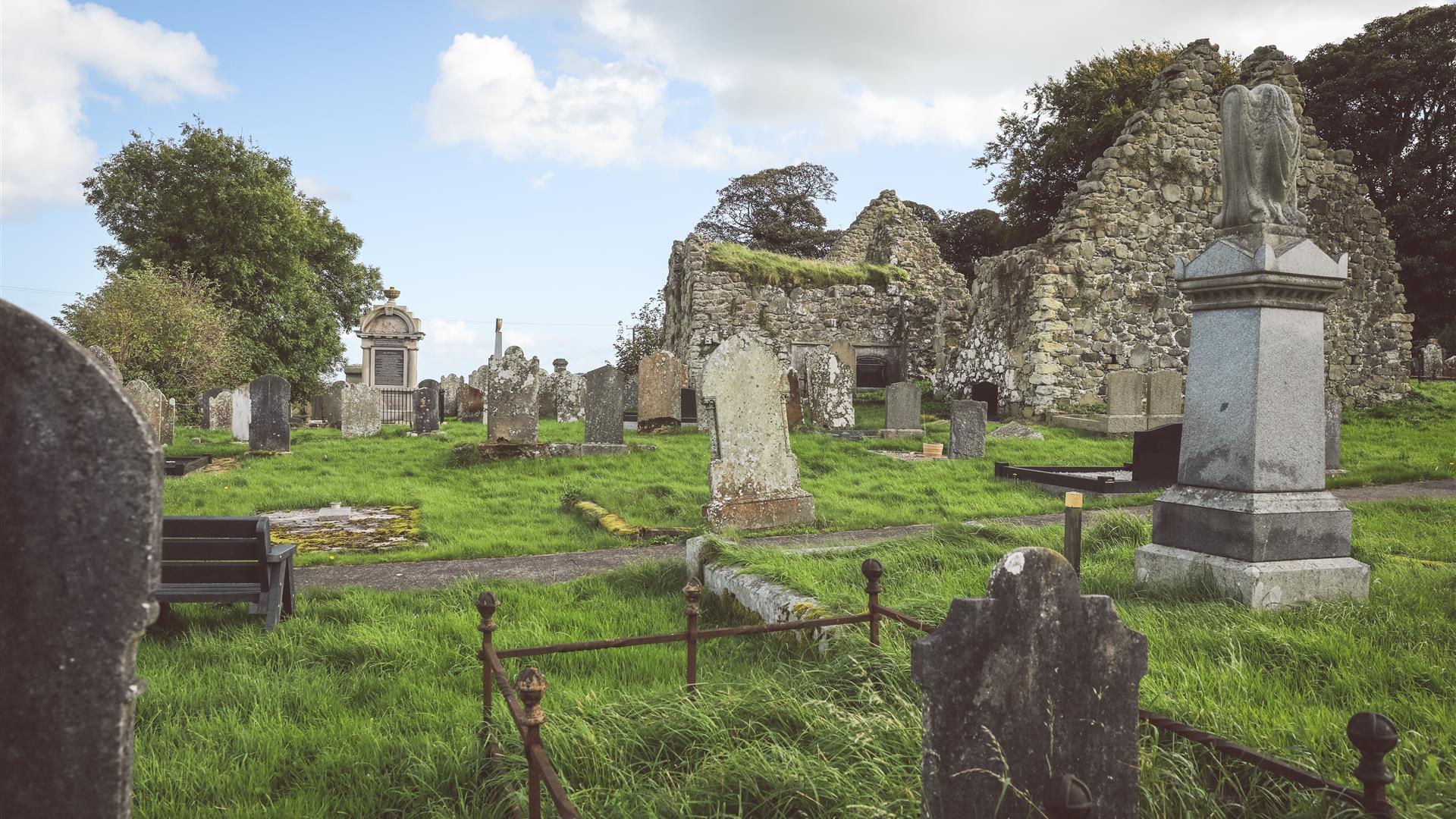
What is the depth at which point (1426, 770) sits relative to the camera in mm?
2525

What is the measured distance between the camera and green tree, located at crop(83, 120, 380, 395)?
30.9 metres

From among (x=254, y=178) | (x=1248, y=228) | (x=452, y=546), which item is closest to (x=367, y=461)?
(x=452, y=546)

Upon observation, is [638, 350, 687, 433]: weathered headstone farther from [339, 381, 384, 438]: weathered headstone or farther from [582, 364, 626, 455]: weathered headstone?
[339, 381, 384, 438]: weathered headstone

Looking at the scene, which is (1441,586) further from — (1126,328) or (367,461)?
(1126,328)

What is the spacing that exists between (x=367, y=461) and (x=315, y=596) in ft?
26.8

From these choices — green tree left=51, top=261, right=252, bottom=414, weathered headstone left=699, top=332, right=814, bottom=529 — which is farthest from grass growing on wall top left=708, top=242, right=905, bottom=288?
green tree left=51, top=261, right=252, bottom=414

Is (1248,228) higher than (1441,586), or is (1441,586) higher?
(1248,228)

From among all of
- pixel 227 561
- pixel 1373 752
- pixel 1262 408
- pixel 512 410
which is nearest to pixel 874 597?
pixel 1373 752

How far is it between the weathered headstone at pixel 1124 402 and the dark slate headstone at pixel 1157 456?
5733mm

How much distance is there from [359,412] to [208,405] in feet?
26.4

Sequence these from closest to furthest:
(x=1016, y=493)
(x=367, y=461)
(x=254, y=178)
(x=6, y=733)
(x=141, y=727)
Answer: (x=6, y=733) < (x=141, y=727) < (x=1016, y=493) < (x=367, y=461) < (x=254, y=178)

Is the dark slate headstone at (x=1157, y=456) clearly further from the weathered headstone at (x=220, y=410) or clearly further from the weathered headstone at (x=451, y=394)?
the weathered headstone at (x=220, y=410)

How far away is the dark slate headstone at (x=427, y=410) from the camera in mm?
19125

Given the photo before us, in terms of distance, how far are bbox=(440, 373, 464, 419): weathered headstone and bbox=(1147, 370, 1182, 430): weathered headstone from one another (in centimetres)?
1786
